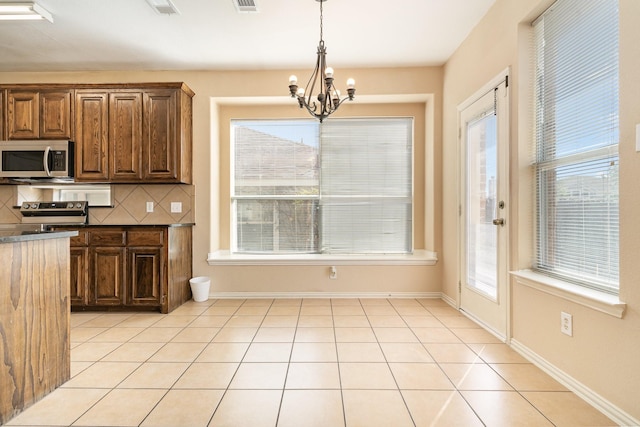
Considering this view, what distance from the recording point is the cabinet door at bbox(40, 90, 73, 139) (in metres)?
3.49

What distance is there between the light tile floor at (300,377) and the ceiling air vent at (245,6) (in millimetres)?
2711

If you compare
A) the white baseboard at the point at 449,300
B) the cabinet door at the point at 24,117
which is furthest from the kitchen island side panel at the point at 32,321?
the white baseboard at the point at 449,300

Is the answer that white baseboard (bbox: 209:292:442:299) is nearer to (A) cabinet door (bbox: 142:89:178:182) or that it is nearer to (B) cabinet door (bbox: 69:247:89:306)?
(B) cabinet door (bbox: 69:247:89:306)

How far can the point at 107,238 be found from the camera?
323cm

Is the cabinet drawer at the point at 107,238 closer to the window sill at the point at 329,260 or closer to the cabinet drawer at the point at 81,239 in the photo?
the cabinet drawer at the point at 81,239

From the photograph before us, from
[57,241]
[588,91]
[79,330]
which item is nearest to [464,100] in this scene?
[588,91]

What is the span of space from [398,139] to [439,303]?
2025 mm

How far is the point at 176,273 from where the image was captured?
3434 mm

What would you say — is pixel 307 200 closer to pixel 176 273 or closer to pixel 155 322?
pixel 176 273

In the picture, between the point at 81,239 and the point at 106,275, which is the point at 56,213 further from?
the point at 106,275

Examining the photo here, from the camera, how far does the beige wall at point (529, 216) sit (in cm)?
147

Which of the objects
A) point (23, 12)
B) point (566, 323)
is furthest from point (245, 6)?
point (566, 323)

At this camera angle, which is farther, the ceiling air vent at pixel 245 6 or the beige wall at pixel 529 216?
the ceiling air vent at pixel 245 6

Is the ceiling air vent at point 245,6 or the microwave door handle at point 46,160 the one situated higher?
the ceiling air vent at point 245,6
